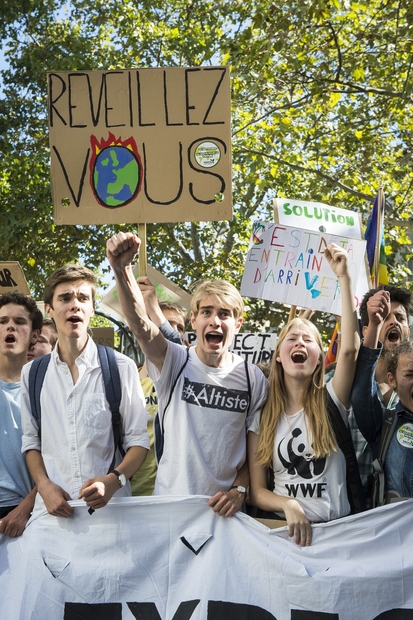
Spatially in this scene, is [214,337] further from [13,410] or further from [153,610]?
[153,610]

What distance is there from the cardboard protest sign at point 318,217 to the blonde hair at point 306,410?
2512 mm

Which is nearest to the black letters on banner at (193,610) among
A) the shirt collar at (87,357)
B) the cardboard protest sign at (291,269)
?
the shirt collar at (87,357)

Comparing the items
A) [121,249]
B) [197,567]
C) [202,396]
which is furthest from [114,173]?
[197,567]

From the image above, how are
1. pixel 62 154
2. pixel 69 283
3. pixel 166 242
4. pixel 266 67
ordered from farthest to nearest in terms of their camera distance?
1. pixel 166 242
2. pixel 266 67
3. pixel 62 154
4. pixel 69 283

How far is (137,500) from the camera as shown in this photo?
11.4ft

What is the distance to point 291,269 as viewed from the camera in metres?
5.34

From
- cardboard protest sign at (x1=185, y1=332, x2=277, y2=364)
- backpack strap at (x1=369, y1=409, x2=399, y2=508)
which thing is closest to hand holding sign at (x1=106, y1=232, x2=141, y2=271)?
backpack strap at (x1=369, y1=409, x2=399, y2=508)

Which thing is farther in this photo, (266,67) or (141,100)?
(266,67)

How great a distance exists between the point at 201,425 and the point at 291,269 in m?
2.10

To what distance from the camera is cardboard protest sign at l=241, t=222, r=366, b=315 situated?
521 cm

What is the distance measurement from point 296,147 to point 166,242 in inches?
148

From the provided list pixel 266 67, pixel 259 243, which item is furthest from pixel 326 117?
pixel 259 243

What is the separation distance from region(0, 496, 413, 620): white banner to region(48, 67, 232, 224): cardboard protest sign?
1586mm

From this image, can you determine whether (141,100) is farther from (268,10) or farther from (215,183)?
(268,10)
